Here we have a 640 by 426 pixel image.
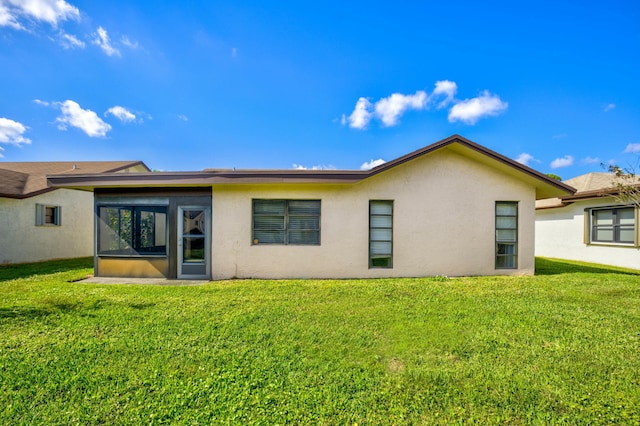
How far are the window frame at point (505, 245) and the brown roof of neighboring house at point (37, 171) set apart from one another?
1384 centimetres

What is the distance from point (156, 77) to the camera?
11.1 m

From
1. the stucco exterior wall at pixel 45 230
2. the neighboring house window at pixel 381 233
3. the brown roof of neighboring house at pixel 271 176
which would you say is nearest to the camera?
the brown roof of neighboring house at pixel 271 176

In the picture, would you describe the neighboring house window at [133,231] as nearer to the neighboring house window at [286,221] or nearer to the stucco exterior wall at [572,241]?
the neighboring house window at [286,221]

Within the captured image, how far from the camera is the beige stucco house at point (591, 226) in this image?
10.4m

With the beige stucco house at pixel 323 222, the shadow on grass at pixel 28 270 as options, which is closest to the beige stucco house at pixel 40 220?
the shadow on grass at pixel 28 270

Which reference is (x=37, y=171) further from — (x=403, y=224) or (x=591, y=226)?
(x=591, y=226)

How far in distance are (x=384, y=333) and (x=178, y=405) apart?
2.78 metres

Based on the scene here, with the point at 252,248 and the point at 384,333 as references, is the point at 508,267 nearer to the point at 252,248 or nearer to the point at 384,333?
the point at 384,333

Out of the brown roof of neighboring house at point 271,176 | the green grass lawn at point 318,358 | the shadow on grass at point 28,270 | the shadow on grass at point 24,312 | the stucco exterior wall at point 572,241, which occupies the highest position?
the brown roof of neighboring house at point 271,176

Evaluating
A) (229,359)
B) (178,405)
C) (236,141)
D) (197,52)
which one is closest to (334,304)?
(229,359)

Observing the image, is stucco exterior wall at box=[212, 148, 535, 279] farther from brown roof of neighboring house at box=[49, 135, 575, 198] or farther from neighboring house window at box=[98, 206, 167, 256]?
neighboring house window at box=[98, 206, 167, 256]

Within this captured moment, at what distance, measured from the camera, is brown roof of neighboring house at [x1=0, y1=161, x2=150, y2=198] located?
36.9ft

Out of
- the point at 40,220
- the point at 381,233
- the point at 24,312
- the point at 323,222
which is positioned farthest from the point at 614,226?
the point at 40,220

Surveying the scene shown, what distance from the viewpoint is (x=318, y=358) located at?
3311 millimetres
